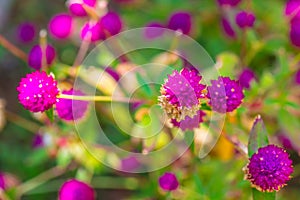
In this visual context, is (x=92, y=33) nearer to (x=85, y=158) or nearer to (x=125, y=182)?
(x=85, y=158)

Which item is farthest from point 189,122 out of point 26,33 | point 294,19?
point 26,33

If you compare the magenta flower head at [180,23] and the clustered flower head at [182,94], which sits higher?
the magenta flower head at [180,23]

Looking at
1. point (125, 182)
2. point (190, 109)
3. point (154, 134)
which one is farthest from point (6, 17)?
point (190, 109)

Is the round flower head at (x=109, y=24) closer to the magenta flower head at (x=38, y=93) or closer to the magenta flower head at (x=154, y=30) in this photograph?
the magenta flower head at (x=154, y=30)

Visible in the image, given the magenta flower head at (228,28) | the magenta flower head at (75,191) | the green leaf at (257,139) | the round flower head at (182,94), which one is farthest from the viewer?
the magenta flower head at (228,28)

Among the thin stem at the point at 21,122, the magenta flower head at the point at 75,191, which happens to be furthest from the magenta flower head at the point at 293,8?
the thin stem at the point at 21,122

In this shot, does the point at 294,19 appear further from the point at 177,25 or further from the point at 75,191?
the point at 75,191

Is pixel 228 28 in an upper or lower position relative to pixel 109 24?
upper

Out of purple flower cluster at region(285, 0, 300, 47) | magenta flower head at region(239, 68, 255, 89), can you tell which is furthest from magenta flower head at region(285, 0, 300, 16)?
magenta flower head at region(239, 68, 255, 89)
